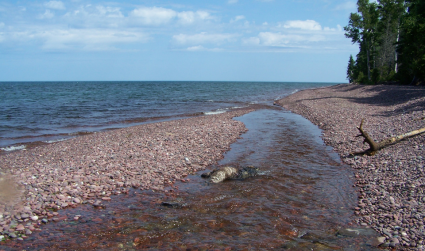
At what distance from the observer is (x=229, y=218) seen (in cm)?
825

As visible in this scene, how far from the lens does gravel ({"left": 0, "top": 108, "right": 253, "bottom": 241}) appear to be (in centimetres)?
836

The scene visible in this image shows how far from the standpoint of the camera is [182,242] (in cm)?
698

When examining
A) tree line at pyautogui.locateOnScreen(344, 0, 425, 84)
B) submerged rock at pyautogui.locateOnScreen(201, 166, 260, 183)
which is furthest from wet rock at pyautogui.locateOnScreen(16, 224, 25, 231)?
tree line at pyautogui.locateOnScreen(344, 0, 425, 84)

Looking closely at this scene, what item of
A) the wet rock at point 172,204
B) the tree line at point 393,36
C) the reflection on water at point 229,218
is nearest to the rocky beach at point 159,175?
the reflection on water at point 229,218

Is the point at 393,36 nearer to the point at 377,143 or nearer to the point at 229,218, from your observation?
the point at 377,143

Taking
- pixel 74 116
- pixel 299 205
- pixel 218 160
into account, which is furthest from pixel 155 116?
pixel 299 205

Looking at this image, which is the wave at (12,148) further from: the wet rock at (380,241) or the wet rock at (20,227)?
the wet rock at (380,241)

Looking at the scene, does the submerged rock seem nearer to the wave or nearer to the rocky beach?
the rocky beach

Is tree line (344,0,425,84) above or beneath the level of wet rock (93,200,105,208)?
above

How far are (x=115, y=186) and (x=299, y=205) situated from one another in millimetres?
6516

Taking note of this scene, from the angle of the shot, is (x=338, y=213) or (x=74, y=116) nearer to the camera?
(x=338, y=213)

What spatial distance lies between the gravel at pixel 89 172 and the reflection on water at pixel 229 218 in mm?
557

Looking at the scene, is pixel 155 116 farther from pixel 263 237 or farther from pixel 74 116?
pixel 263 237

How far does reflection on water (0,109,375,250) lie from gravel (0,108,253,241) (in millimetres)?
557
